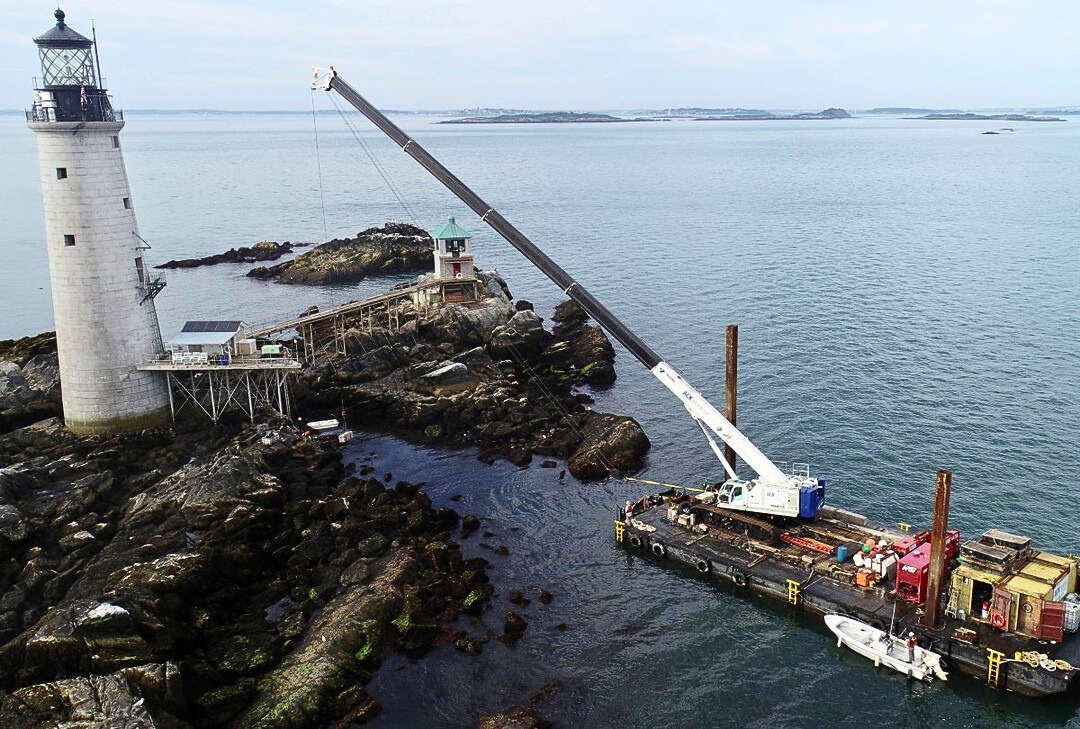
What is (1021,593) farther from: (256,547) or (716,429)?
(256,547)

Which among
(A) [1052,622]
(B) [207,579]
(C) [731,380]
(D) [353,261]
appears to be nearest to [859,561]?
(A) [1052,622]

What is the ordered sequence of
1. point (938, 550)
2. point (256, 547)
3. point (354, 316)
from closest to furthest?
point (938, 550) → point (256, 547) → point (354, 316)

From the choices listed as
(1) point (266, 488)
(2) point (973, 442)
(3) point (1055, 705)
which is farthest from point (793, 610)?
(1) point (266, 488)

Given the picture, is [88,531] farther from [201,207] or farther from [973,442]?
[201,207]

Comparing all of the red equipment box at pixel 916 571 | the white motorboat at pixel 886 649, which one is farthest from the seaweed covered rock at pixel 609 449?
the red equipment box at pixel 916 571

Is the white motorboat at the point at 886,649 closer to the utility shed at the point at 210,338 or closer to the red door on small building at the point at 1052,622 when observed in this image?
the red door on small building at the point at 1052,622
